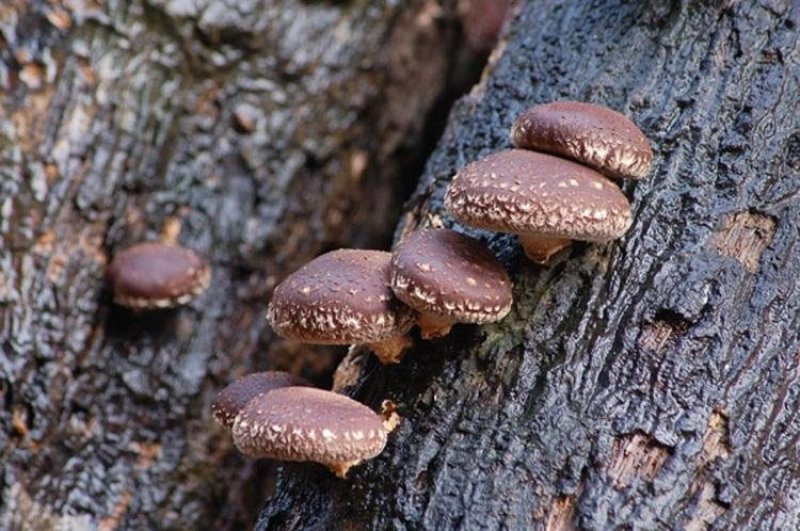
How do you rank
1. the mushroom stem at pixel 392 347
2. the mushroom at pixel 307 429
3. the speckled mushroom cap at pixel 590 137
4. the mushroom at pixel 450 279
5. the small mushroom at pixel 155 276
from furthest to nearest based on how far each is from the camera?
the small mushroom at pixel 155 276 < the mushroom stem at pixel 392 347 < the speckled mushroom cap at pixel 590 137 < the mushroom at pixel 450 279 < the mushroom at pixel 307 429

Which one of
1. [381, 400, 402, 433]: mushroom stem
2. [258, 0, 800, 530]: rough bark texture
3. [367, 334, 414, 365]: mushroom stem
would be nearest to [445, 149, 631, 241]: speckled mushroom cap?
[258, 0, 800, 530]: rough bark texture

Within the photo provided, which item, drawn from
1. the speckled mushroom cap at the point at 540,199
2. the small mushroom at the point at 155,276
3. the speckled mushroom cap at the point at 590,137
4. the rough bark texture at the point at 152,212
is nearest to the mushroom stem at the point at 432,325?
the speckled mushroom cap at the point at 540,199

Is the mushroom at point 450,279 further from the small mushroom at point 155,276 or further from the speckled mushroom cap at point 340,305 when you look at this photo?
the small mushroom at point 155,276

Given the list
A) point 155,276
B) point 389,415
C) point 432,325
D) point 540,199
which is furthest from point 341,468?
point 155,276

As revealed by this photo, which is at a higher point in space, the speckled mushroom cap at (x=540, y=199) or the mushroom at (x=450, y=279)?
the speckled mushroom cap at (x=540, y=199)

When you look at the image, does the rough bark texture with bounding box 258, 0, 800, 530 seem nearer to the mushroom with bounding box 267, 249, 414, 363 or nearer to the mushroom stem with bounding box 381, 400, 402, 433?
the mushroom stem with bounding box 381, 400, 402, 433

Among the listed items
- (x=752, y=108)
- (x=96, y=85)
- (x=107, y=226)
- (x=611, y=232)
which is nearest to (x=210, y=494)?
(x=107, y=226)
